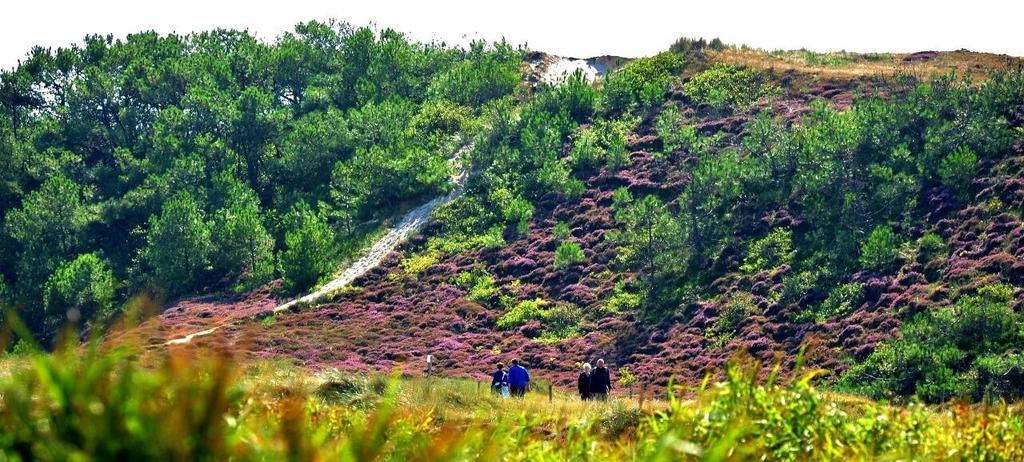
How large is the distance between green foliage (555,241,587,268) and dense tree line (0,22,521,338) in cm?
1075

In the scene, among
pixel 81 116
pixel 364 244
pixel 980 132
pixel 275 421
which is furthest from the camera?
pixel 81 116

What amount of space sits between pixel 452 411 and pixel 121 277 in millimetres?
45407

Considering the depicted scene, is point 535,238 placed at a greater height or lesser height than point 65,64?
lesser

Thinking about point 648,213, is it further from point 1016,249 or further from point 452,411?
point 452,411

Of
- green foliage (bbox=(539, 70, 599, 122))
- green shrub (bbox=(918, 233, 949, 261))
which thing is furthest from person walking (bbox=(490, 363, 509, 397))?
green foliage (bbox=(539, 70, 599, 122))

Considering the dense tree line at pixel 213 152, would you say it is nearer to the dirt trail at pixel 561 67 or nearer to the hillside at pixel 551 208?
the hillside at pixel 551 208

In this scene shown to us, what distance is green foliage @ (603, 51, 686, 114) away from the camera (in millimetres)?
63094

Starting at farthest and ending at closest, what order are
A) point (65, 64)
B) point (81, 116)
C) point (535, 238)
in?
1. point (65, 64)
2. point (81, 116)
3. point (535, 238)

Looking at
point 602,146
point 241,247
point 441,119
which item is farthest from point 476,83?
point 241,247

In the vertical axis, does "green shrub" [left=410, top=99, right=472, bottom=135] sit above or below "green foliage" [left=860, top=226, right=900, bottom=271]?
above

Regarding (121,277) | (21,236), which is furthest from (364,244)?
(21,236)

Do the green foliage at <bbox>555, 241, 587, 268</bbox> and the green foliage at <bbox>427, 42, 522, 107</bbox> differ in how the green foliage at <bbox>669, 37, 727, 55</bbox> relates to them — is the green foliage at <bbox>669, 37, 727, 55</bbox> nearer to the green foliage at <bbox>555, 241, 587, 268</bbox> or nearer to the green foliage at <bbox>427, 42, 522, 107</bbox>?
the green foliage at <bbox>427, 42, 522, 107</bbox>

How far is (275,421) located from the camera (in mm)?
10266

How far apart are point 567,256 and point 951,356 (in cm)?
1812
